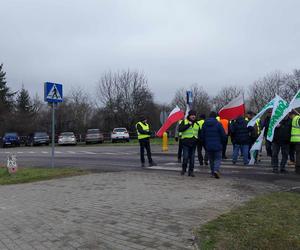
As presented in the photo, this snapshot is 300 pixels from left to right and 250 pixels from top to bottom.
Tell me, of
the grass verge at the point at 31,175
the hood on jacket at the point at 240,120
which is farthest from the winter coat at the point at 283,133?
the grass verge at the point at 31,175

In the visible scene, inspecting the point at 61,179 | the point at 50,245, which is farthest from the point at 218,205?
the point at 61,179

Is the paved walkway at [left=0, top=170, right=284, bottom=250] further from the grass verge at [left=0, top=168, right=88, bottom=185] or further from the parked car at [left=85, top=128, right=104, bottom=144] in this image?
the parked car at [left=85, top=128, right=104, bottom=144]

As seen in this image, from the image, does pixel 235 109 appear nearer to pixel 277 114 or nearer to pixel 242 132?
pixel 242 132

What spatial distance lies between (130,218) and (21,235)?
5.07ft

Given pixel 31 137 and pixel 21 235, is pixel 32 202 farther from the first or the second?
pixel 31 137

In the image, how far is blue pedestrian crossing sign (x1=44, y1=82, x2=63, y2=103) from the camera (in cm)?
1238

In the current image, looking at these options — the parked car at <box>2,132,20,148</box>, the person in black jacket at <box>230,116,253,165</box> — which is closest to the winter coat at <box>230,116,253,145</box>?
the person in black jacket at <box>230,116,253,165</box>

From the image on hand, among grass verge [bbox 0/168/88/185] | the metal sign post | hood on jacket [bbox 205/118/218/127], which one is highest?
the metal sign post

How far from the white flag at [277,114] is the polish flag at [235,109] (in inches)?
75.8

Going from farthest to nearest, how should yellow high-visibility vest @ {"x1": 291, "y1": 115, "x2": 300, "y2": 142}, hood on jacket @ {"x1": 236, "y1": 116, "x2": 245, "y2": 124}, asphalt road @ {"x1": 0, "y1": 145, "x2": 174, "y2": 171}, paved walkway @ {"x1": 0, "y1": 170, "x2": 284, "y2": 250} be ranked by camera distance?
asphalt road @ {"x1": 0, "y1": 145, "x2": 174, "y2": 171}
hood on jacket @ {"x1": 236, "y1": 116, "x2": 245, "y2": 124}
yellow high-visibility vest @ {"x1": 291, "y1": 115, "x2": 300, "y2": 142}
paved walkway @ {"x1": 0, "y1": 170, "x2": 284, "y2": 250}

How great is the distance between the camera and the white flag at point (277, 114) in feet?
37.8

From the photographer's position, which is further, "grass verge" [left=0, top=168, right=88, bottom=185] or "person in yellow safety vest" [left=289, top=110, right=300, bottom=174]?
"grass verge" [left=0, top=168, right=88, bottom=185]

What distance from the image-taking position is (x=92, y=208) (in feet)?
22.6

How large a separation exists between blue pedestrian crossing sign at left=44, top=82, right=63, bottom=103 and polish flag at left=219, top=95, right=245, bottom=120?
5684mm
